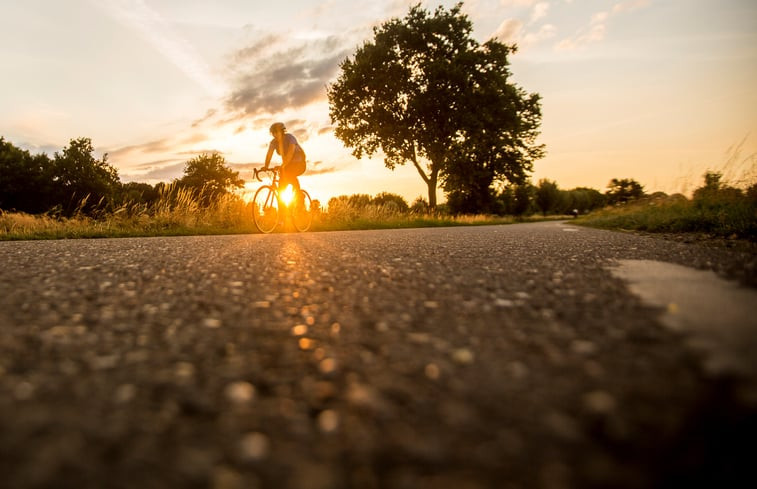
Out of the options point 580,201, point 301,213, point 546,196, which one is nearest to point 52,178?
point 301,213

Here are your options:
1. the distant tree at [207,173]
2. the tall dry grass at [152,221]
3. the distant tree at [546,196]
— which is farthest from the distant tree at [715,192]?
the distant tree at [546,196]

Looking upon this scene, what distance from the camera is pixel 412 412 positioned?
978 mm

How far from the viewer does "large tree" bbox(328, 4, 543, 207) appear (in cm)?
2378

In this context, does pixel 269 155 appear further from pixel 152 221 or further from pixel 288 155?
pixel 152 221

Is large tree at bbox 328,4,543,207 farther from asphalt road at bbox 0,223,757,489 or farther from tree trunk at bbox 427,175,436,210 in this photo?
asphalt road at bbox 0,223,757,489

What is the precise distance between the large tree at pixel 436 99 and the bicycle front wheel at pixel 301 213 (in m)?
16.0

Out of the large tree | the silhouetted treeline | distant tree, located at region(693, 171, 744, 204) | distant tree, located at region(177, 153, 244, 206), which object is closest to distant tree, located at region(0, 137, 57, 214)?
the silhouetted treeline

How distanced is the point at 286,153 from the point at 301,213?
1630 millimetres

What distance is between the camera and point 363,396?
1.05 meters

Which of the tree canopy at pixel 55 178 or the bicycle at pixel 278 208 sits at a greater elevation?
the tree canopy at pixel 55 178

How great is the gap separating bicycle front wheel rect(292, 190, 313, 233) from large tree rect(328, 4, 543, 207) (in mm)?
15958

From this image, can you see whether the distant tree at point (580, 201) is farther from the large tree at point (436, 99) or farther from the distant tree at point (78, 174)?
the distant tree at point (78, 174)

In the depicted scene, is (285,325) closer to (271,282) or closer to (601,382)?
(271,282)

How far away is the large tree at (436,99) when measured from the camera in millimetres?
23781
